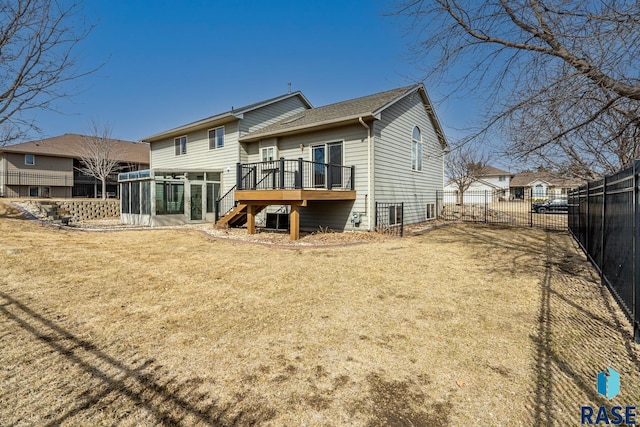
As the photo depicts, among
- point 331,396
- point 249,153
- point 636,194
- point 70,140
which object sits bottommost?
point 331,396

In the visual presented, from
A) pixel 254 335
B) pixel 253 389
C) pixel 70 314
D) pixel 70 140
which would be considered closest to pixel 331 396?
pixel 253 389

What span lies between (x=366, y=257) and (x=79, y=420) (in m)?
5.86

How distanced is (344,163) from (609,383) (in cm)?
1005

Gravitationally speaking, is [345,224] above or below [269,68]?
below

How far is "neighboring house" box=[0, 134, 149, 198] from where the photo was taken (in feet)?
82.0

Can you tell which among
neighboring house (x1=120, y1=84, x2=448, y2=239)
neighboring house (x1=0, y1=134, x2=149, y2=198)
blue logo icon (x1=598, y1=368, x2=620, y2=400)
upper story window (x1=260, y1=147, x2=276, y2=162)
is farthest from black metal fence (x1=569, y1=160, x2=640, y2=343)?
neighboring house (x1=0, y1=134, x2=149, y2=198)

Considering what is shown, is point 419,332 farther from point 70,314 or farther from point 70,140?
point 70,140

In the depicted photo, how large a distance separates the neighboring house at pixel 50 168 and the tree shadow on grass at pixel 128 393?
2989 cm

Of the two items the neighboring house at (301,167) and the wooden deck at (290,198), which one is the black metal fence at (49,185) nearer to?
the neighboring house at (301,167)

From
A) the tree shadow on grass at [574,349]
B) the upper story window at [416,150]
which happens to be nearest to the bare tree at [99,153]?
the upper story window at [416,150]

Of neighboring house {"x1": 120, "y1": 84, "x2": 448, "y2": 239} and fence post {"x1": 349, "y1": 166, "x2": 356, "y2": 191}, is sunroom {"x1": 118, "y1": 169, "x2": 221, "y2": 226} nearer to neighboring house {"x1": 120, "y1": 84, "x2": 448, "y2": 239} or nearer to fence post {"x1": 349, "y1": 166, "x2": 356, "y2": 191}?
neighboring house {"x1": 120, "y1": 84, "x2": 448, "y2": 239}

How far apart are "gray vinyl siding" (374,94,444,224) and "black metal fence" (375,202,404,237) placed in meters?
0.26

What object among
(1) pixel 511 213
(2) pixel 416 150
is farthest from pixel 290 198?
(1) pixel 511 213

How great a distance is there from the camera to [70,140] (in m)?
30.2
